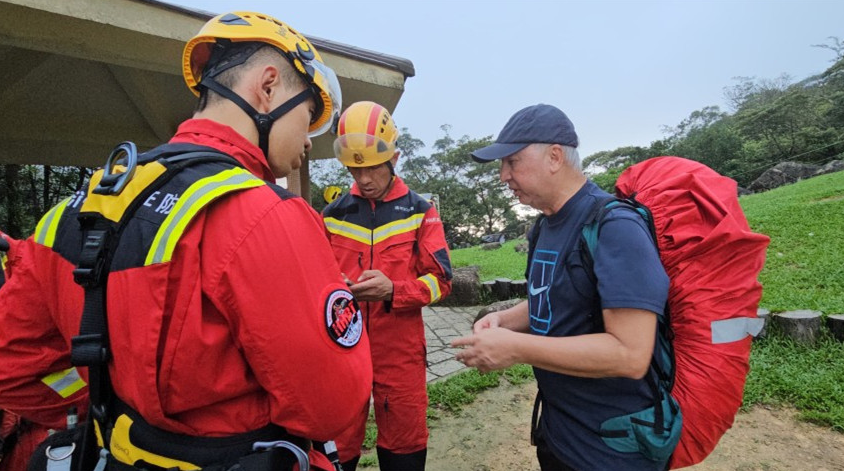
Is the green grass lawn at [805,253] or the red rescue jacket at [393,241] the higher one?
the red rescue jacket at [393,241]

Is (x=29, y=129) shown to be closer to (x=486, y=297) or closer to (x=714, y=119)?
(x=486, y=297)

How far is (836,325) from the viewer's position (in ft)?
15.1

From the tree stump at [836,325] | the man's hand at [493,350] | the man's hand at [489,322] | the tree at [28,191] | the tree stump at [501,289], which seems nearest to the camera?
the man's hand at [493,350]

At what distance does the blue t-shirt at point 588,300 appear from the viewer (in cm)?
143

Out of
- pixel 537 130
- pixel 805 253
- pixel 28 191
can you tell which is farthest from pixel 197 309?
pixel 28 191

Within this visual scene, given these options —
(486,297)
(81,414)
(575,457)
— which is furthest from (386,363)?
(486,297)

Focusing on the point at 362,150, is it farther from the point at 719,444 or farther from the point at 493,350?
the point at 719,444

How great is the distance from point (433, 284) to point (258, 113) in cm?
158

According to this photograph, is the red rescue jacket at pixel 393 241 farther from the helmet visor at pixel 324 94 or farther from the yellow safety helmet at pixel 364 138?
the helmet visor at pixel 324 94

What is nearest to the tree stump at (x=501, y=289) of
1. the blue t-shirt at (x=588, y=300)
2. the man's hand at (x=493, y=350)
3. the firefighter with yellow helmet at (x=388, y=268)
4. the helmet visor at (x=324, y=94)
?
the firefighter with yellow helmet at (x=388, y=268)

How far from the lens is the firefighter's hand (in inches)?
89.2

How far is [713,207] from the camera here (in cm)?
154

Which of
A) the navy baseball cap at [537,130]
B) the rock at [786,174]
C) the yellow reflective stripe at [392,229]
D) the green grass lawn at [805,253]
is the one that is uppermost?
the navy baseball cap at [537,130]

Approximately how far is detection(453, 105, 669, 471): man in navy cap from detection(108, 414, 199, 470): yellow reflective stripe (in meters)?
0.99
